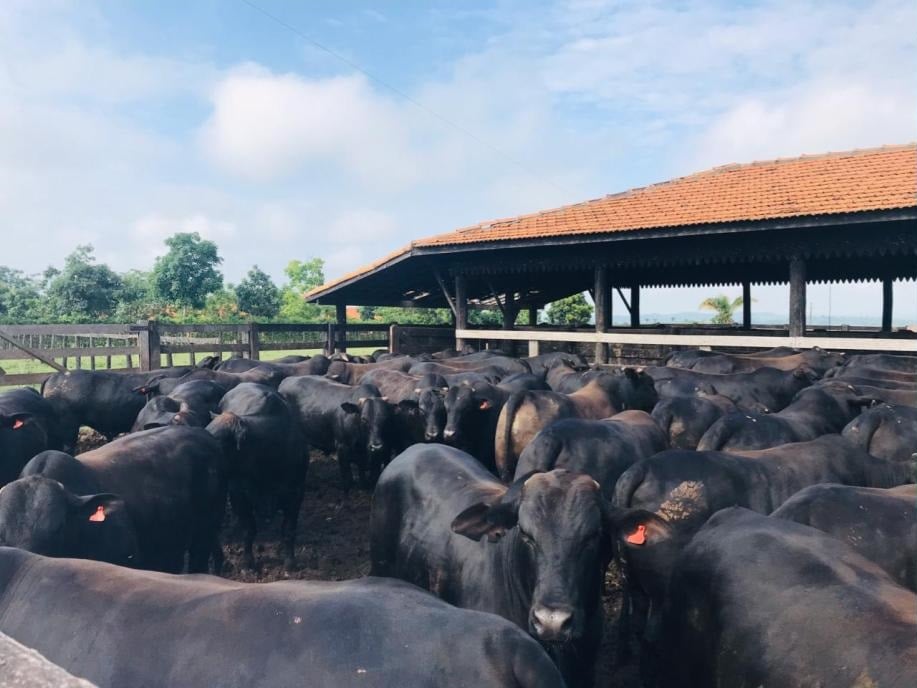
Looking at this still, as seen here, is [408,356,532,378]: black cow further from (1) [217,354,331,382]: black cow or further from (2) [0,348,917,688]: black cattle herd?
A: (2) [0,348,917,688]: black cattle herd

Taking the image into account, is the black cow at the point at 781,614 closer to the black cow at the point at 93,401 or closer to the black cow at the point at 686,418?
the black cow at the point at 686,418

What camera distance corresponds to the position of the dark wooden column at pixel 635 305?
21.9m

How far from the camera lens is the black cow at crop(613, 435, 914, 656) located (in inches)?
169

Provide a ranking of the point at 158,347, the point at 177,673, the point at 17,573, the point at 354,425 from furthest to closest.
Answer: the point at 158,347, the point at 354,425, the point at 17,573, the point at 177,673

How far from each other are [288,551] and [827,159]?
14.7m

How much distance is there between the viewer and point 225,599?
236 centimetres

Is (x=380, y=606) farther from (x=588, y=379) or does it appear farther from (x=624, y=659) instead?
(x=588, y=379)

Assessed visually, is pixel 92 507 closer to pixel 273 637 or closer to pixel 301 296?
pixel 273 637

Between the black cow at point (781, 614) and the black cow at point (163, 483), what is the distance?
12.4 feet

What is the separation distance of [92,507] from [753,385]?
25.5 feet

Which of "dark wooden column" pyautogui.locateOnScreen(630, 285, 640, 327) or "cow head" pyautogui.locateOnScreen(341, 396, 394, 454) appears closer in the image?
"cow head" pyautogui.locateOnScreen(341, 396, 394, 454)

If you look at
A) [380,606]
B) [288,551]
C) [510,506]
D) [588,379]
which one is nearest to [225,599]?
[380,606]

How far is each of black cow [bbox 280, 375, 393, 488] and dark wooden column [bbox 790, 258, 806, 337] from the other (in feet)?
25.1

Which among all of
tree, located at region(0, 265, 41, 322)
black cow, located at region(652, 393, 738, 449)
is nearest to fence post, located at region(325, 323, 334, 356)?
black cow, located at region(652, 393, 738, 449)
